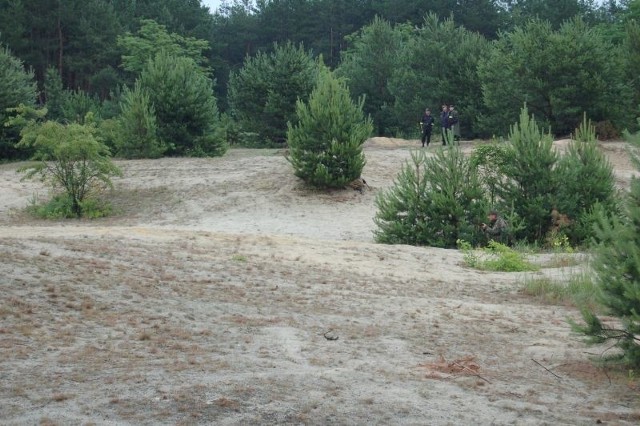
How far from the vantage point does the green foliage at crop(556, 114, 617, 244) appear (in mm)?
20547

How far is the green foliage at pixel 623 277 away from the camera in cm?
834

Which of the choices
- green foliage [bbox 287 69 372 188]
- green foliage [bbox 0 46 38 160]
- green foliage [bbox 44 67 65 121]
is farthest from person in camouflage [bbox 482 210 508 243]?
green foliage [bbox 44 67 65 121]

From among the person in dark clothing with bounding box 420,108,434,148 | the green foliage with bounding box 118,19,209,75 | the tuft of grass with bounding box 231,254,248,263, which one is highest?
the green foliage with bounding box 118,19,209,75

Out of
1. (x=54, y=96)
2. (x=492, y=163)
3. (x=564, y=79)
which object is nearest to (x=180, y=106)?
(x=564, y=79)

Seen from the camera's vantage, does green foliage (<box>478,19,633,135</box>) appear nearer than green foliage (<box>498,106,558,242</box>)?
No

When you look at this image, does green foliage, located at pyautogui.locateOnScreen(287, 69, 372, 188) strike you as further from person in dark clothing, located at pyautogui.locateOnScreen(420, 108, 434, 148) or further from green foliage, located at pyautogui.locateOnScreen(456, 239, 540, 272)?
green foliage, located at pyautogui.locateOnScreen(456, 239, 540, 272)

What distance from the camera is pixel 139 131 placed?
34.7 m

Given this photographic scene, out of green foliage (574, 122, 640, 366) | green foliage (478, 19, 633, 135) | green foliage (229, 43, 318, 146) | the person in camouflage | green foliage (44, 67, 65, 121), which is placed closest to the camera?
green foliage (574, 122, 640, 366)

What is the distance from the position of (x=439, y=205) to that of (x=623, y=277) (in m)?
11.1

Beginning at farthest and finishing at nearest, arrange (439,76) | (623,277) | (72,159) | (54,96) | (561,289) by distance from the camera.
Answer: (54,96), (439,76), (72,159), (561,289), (623,277)

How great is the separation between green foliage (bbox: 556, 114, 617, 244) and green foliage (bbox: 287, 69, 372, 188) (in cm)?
785

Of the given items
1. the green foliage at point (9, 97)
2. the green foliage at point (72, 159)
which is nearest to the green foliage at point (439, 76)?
the green foliage at point (9, 97)

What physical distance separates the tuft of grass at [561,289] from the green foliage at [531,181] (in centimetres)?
726

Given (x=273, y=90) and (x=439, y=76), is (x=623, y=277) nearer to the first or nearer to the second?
(x=273, y=90)
